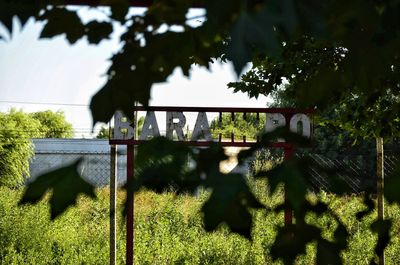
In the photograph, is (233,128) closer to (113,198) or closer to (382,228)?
(113,198)

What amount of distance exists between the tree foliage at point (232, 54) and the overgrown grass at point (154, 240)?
17.7 feet

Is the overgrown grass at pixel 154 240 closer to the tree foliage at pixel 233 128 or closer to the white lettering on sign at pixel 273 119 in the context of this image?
the tree foliage at pixel 233 128

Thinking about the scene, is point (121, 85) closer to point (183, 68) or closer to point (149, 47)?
point (149, 47)

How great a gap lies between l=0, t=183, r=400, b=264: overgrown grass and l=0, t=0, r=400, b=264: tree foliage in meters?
5.39

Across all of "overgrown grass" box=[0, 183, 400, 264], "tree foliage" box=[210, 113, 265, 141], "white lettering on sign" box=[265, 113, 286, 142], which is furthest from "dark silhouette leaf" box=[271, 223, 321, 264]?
"overgrown grass" box=[0, 183, 400, 264]

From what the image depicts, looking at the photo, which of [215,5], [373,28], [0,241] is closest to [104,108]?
[215,5]

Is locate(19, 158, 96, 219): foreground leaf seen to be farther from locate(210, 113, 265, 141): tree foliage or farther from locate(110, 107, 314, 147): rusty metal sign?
locate(110, 107, 314, 147): rusty metal sign

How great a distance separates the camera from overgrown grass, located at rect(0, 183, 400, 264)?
24.6 feet

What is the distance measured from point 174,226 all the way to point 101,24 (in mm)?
7450

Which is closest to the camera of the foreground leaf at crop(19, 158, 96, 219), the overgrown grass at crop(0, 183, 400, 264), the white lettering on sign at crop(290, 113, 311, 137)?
the foreground leaf at crop(19, 158, 96, 219)

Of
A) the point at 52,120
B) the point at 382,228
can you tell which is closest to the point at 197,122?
the point at 382,228

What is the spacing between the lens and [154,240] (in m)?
8.09

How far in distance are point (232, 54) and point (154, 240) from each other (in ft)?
23.9

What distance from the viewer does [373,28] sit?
112 centimetres
